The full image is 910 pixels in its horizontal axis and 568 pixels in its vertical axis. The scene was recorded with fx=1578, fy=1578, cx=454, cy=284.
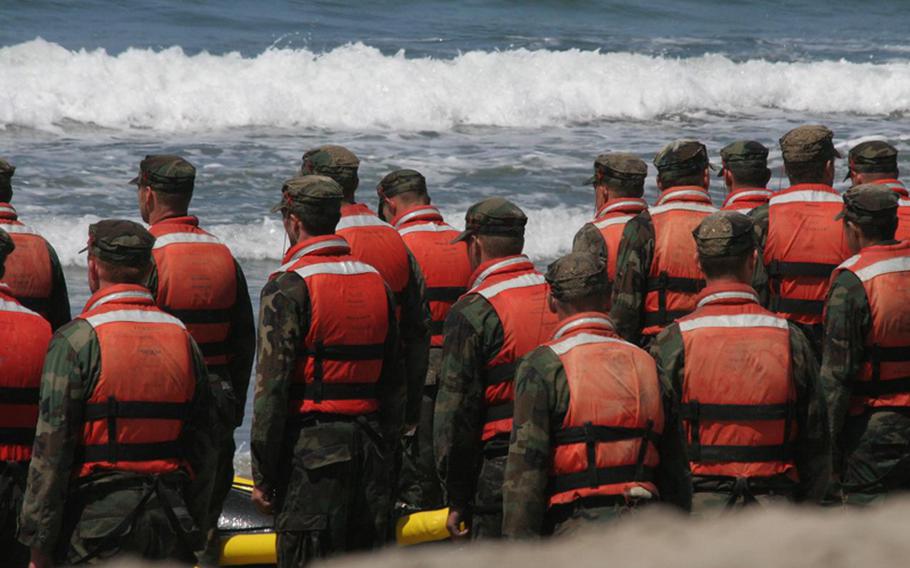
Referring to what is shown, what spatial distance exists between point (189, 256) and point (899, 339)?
10.8 feet

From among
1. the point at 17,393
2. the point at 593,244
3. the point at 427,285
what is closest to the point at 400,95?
the point at 427,285

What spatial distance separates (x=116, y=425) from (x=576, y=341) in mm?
1700

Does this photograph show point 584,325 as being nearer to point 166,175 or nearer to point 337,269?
point 337,269

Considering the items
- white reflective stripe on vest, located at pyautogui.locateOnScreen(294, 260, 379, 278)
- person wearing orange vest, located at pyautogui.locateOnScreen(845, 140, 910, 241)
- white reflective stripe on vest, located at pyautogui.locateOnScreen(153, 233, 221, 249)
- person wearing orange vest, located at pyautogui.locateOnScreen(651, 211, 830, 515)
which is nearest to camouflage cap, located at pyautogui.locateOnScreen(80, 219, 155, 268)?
white reflective stripe on vest, located at pyautogui.locateOnScreen(294, 260, 379, 278)

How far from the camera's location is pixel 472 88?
25.9 meters

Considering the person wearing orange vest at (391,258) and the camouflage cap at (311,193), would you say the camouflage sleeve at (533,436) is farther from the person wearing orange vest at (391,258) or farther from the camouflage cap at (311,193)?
the person wearing orange vest at (391,258)

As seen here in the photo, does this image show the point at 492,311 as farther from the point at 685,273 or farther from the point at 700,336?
the point at 685,273

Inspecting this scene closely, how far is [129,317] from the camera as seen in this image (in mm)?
5801

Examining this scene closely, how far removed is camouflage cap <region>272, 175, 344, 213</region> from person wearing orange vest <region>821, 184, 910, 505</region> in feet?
7.28

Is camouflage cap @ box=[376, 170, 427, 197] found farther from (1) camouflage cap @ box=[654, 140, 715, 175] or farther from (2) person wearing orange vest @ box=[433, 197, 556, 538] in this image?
(2) person wearing orange vest @ box=[433, 197, 556, 538]

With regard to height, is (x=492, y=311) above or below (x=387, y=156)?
above

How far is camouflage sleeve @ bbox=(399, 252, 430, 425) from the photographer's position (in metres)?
7.85

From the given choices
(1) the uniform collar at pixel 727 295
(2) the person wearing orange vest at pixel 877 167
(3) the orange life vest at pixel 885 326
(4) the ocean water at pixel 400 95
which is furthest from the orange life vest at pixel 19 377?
(4) the ocean water at pixel 400 95

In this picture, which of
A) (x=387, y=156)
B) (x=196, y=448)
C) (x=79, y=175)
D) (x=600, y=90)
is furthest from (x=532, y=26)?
(x=196, y=448)
